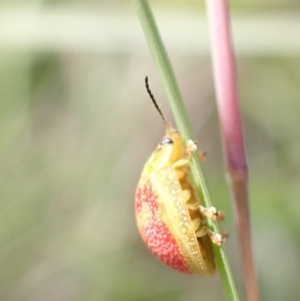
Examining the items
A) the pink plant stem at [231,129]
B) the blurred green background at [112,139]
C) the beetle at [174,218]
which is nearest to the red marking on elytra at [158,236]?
the beetle at [174,218]

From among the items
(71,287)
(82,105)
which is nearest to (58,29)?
(82,105)

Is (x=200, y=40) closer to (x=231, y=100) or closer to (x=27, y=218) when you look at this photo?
(x=27, y=218)

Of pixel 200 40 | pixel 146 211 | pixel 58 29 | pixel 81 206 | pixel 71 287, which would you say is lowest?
pixel 71 287

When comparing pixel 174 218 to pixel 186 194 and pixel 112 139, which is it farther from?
pixel 112 139

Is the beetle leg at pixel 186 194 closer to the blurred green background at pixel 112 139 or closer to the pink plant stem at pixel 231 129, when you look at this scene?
the pink plant stem at pixel 231 129

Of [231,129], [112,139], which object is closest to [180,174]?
[231,129]
